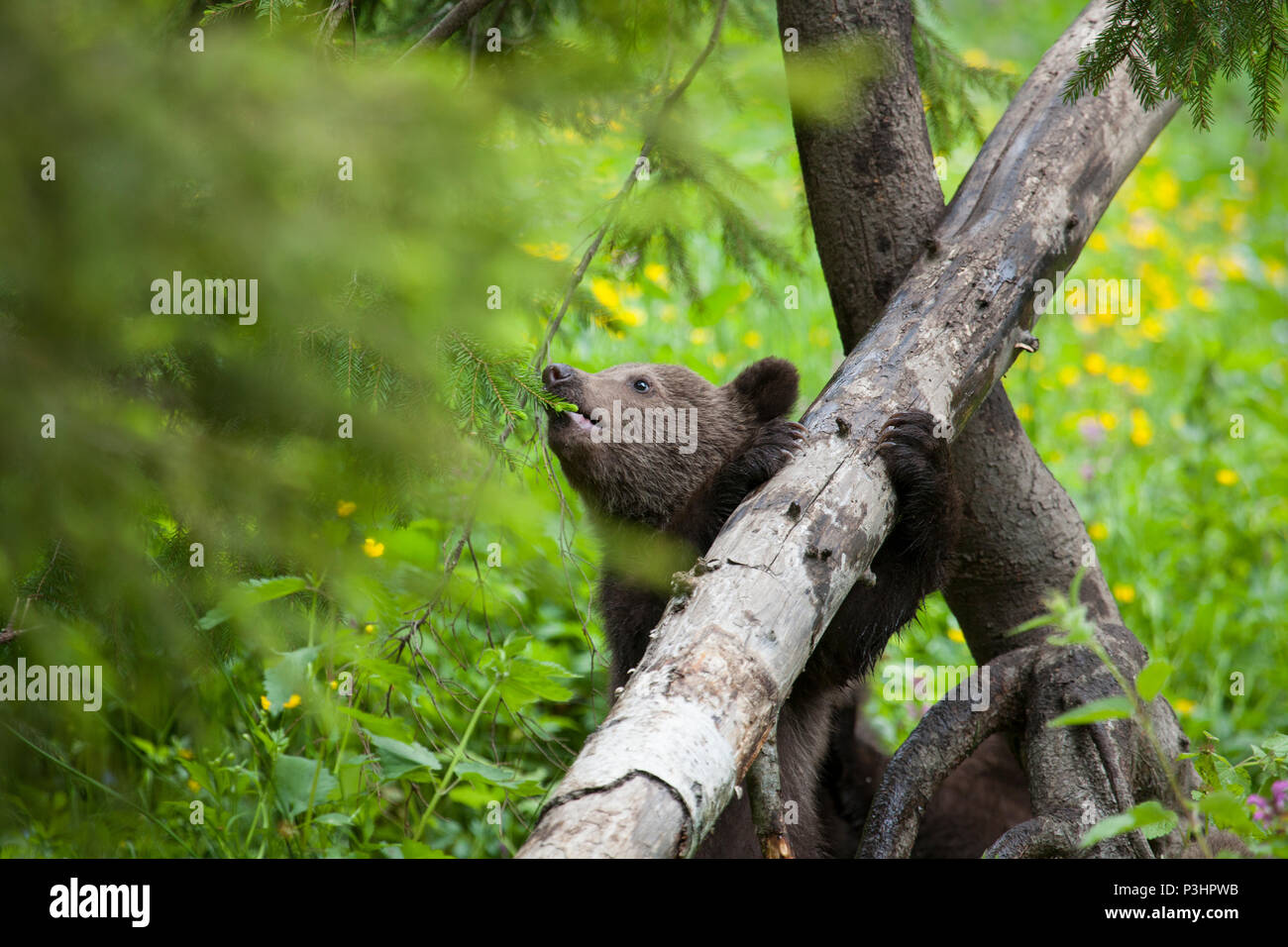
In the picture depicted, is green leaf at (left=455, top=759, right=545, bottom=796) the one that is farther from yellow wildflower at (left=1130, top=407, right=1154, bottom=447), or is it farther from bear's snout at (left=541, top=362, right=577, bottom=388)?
yellow wildflower at (left=1130, top=407, right=1154, bottom=447)

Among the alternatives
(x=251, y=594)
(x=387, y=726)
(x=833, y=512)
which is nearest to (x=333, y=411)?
(x=251, y=594)

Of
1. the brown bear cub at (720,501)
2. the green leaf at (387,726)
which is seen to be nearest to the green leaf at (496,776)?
the green leaf at (387,726)

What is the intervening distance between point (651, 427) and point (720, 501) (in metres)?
0.83

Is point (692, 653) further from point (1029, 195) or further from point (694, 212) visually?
point (694, 212)

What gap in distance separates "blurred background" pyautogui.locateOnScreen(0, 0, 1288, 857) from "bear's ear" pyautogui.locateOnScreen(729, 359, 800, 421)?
451 millimetres

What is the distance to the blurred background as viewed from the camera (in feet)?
7.29

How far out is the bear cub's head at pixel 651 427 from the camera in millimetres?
3982

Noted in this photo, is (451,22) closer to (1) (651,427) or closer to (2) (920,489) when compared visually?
(1) (651,427)

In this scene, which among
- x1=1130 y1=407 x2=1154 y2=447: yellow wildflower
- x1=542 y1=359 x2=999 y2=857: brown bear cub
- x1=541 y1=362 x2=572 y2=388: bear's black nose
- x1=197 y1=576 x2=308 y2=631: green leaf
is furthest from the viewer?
x1=1130 y1=407 x2=1154 y2=447: yellow wildflower

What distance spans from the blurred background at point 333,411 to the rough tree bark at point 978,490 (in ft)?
0.77

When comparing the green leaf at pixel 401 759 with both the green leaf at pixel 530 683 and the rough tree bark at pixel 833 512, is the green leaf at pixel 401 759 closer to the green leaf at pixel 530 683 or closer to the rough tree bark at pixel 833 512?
the green leaf at pixel 530 683

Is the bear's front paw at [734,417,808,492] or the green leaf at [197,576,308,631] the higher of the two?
the bear's front paw at [734,417,808,492]

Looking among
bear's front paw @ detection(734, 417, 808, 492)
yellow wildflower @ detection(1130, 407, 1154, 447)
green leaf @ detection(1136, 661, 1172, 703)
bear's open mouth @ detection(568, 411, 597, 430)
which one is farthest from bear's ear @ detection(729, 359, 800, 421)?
yellow wildflower @ detection(1130, 407, 1154, 447)
